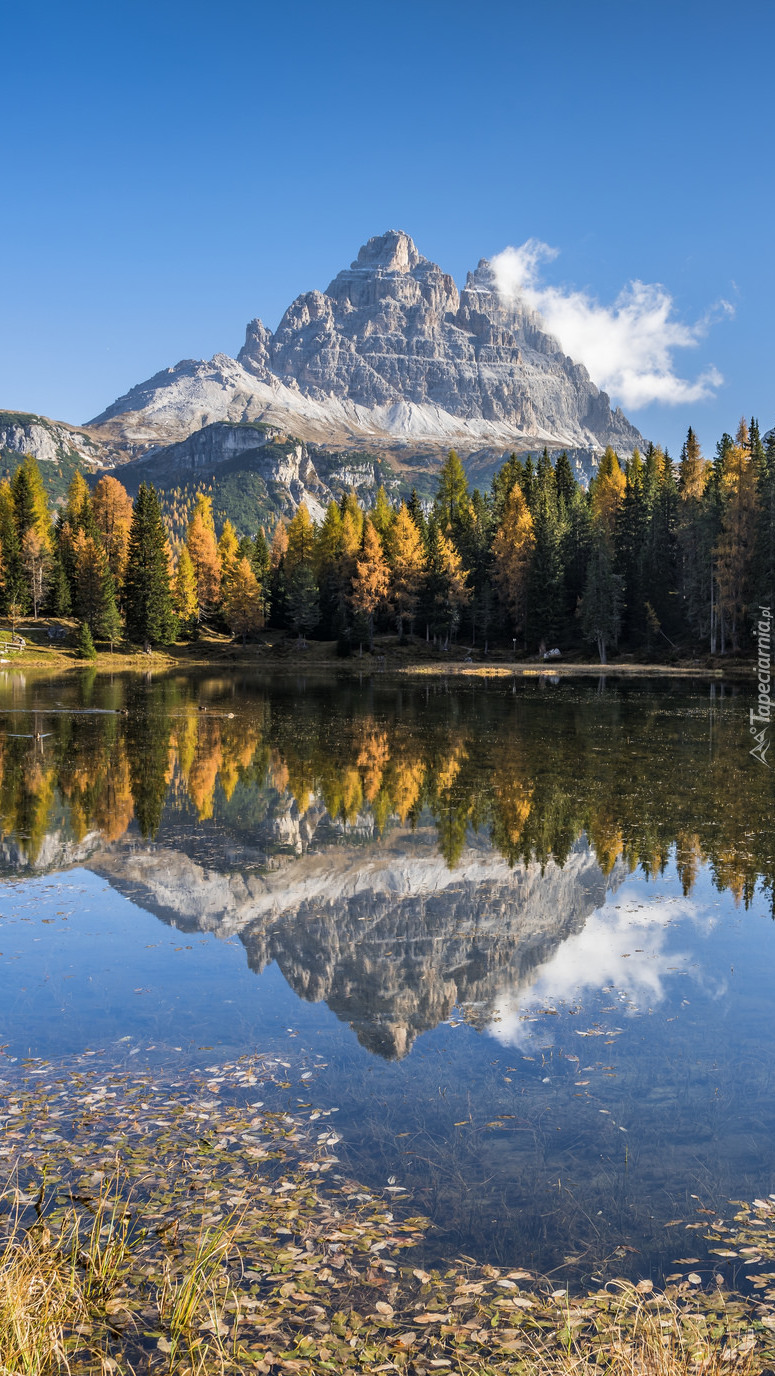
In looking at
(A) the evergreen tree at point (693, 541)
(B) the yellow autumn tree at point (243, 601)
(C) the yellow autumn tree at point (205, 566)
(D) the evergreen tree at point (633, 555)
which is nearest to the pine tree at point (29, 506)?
(C) the yellow autumn tree at point (205, 566)

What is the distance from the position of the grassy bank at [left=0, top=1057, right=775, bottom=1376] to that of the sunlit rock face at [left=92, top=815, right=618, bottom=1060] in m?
2.75

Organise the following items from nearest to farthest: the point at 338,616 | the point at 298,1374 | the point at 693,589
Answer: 1. the point at 298,1374
2. the point at 693,589
3. the point at 338,616

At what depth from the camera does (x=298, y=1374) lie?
4664 millimetres

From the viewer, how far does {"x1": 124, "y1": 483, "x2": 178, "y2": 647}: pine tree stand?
3499 inches

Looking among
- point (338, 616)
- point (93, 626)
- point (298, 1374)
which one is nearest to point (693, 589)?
point (338, 616)

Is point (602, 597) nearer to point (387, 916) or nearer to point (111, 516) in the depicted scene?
A: point (111, 516)

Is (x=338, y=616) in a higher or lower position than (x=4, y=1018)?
higher

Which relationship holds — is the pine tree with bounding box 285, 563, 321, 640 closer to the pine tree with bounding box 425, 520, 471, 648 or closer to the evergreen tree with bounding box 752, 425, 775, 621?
the pine tree with bounding box 425, 520, 471, 648

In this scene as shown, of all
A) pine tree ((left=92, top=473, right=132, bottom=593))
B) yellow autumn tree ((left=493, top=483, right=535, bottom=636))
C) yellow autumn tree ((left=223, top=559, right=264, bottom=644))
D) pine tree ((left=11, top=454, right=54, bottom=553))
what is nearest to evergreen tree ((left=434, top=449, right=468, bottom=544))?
yellow autumn tree ((left=493, top=483, right=535, bottom=636))

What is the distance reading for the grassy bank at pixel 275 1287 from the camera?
15.5 feet

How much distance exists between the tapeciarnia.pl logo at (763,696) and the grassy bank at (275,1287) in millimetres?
23517

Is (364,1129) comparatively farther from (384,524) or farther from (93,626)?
(384,524)

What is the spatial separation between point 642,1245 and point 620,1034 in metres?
3.44

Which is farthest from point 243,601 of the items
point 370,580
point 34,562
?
point 34,562
